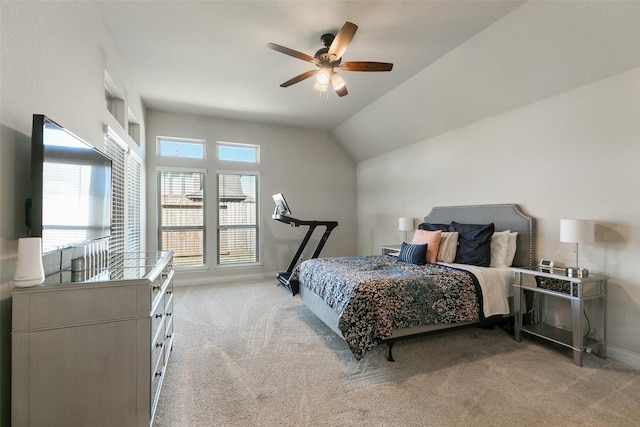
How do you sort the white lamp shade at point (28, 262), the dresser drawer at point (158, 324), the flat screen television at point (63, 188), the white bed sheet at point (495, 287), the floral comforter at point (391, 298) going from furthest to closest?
the white bed sheet at point (495, 287), the floral comforter at point (391, 298), the dresser drawer at point (158, 324), the flat screen television at point (63, 188), the white lamp shade at point (28, 262)

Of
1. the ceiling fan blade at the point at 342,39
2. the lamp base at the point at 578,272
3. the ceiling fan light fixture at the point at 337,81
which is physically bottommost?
the lamp base at the point at 578,272

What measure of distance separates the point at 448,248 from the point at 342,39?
2.62m

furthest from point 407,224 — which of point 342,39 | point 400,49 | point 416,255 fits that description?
point 342,39

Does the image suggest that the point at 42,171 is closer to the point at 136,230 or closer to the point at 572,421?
the point at 136,230

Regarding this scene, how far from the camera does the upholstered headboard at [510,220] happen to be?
3.13 m

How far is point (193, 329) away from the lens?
10.2 feet

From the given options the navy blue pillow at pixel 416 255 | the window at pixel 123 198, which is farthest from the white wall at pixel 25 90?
the navy blue pillow at pixel 416 255

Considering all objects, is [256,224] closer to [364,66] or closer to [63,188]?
[364,66]

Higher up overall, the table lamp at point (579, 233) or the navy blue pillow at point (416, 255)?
the table lamp at point (579, 233)

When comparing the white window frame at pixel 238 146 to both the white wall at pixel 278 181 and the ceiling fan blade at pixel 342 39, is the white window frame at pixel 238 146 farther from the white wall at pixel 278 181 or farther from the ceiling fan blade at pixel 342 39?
the ceiling fan blade at pixel 342 39

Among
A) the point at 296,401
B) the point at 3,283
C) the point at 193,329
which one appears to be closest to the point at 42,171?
the point at 3,283

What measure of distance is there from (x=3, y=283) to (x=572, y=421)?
324 cm

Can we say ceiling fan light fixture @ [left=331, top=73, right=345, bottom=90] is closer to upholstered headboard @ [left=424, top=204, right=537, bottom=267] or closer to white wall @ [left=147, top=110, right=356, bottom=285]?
upholstered headboard @ [left=424, top=204, right=537, bottom=267]

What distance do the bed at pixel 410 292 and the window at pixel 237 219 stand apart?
240 centimetres
